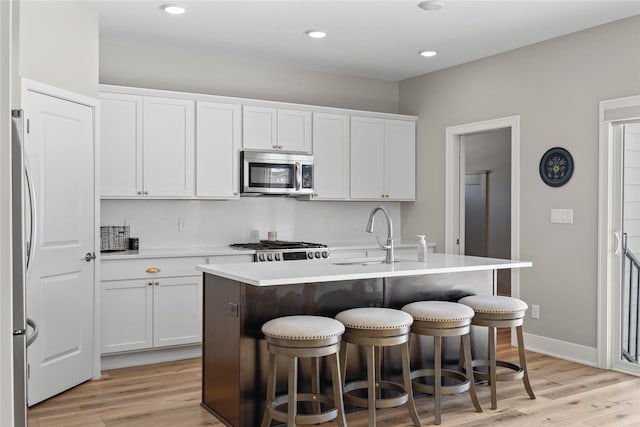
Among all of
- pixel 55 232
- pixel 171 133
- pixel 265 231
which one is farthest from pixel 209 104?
pixel 55 232

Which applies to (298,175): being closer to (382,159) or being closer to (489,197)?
(382,159)

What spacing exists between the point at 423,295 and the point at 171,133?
2.63 m

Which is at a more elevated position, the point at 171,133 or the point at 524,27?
the point at 524,27

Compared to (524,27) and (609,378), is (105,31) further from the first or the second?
(609,378)

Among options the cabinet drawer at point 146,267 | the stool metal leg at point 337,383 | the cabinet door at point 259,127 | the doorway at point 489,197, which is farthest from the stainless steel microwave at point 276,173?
the doorway at point 489,197

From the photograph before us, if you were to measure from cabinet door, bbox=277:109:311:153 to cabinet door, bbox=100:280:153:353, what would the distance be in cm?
192

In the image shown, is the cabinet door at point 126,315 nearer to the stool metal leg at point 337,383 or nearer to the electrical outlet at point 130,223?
the electrical outlet at point 130,223

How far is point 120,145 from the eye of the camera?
4879 mm

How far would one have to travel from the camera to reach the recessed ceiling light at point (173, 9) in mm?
4273

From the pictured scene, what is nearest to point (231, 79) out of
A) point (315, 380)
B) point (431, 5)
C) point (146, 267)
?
point (146, 267)

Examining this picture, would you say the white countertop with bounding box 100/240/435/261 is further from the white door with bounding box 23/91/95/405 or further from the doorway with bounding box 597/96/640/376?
the doorway with bounding box 597/96/640/376

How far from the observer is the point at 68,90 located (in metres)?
4.09

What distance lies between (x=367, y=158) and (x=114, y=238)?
267 centimetres

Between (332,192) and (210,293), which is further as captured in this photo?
(332,192)
